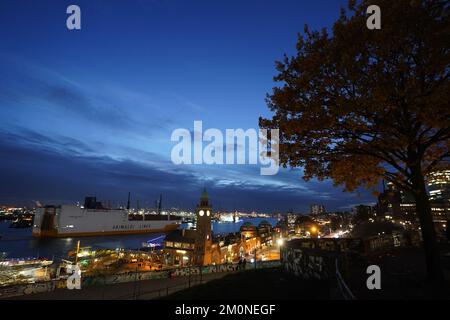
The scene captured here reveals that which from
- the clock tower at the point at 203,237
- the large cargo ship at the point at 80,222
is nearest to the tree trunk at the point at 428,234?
the clock tower at the point at 203,237

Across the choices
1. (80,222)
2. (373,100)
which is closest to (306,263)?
(373,100)

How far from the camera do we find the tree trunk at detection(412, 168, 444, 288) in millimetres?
9319

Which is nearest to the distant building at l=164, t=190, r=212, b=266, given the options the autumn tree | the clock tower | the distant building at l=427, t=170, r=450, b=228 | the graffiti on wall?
the clock tower

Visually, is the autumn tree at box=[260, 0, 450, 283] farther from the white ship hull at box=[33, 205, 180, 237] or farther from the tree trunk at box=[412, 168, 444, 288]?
the white ship hull at box=[33, 205, 180, 237]

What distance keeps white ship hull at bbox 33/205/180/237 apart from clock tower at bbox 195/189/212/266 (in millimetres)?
84438

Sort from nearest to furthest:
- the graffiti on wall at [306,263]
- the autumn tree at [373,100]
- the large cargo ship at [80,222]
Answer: the autumn tree at [373,100], the graffiti on wall at [306,263], the large cargo ship at [80,222]

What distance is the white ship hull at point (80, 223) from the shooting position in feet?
370

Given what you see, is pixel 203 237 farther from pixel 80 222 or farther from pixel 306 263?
pixel 80 222

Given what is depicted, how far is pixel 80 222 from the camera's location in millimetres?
118375

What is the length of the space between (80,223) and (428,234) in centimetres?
13517

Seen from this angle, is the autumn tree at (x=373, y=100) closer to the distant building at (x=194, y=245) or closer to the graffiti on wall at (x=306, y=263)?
the graffiti on wall at (x=306, y=263)

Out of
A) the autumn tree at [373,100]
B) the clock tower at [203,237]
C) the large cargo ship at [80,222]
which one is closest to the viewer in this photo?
the autumn tree at [373,100]

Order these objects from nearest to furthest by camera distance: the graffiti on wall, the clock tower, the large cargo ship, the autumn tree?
the autumn tree, the graffiti on wall, the clock tower, the large cargo ship

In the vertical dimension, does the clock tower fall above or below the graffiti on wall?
below
